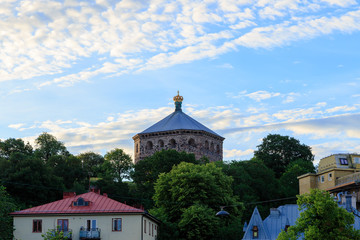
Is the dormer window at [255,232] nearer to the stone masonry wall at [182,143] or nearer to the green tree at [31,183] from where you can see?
the green tree at [31,183]

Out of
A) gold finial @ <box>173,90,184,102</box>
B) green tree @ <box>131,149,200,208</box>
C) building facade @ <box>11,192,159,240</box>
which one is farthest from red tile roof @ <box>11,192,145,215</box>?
gold finial @ <box>173,90,184,102</box>

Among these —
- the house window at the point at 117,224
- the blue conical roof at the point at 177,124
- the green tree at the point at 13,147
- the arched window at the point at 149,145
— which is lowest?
the house window at the point at 117,224

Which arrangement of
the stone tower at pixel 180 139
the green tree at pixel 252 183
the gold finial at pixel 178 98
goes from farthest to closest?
the gold finial at pixel 178 98 → the stone tower at pixel 180 139 → the green tree at pixel 252 183

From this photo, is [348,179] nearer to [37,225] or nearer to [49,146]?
[37,225]

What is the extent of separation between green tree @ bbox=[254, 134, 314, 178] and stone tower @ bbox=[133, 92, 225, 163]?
27.1 ft

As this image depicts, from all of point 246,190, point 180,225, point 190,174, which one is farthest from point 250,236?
point 246,190

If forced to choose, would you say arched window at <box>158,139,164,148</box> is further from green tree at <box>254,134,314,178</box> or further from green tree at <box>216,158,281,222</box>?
green tree at <box>216,158,281,222</box>

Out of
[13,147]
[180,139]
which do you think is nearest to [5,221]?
[13,147]

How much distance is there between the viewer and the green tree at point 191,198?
69.1 meters

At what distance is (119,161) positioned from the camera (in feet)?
409

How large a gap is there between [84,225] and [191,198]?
16.0m

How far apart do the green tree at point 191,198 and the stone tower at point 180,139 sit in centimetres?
4379

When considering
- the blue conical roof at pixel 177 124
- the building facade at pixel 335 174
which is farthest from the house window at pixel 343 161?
the blue conical roof at pixel 177 124

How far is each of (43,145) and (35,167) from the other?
3713 cm
